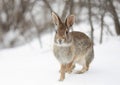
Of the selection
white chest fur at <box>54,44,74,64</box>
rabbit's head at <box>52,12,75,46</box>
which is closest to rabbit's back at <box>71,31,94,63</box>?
white chest fur at <box>54,44,74,64</box>

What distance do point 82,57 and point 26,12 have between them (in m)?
8.86

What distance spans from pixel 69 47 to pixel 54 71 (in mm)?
780

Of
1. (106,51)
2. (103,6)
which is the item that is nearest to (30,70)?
(106,51)

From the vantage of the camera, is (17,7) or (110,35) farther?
(17,7)

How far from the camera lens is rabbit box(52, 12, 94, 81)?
5.85 metres

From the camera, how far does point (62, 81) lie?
19.9 ft

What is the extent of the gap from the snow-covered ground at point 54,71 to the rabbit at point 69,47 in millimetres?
160

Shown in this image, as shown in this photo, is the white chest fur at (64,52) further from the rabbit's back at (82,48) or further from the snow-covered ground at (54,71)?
the snow-covered ground at (54,71)

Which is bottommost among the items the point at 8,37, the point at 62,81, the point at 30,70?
the point at 8,37

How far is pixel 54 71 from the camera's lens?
6711mm

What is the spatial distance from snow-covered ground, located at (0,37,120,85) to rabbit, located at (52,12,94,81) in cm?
16

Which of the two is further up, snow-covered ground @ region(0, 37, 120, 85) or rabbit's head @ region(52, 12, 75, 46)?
rabbit's head @ region(52, 12, 75, 46)

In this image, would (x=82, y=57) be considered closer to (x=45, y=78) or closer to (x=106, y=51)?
(x=45, y=78)

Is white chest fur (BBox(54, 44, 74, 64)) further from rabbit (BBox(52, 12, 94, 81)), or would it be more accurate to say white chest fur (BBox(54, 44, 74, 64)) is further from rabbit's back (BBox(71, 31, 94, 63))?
rabbit's back (BBox(71, 31, 94, 63))
